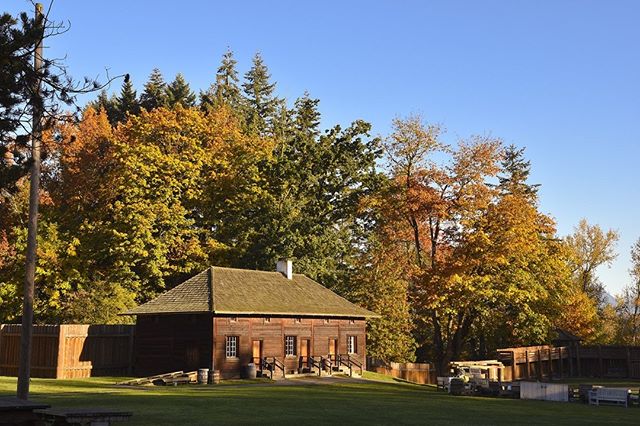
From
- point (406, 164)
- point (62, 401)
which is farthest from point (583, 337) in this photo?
point (62, 401)

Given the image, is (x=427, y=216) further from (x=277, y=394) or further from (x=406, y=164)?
(x=277, y=394)

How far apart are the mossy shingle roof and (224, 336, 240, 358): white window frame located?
1.63m

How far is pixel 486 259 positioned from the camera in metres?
45.2

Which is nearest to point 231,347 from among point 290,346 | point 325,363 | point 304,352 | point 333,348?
point 290,346

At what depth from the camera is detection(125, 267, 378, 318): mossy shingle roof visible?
38.0 m

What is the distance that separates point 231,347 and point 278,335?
3.27 meters

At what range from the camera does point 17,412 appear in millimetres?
13570

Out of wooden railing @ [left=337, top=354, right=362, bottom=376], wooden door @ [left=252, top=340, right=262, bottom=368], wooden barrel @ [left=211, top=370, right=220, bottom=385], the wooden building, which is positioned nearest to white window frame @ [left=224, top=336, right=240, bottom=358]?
the wooden building

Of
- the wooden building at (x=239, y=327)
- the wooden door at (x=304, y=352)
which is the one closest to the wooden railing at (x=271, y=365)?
the wooden building at (x=239, y=327)

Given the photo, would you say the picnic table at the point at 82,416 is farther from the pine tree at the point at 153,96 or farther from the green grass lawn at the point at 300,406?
the pine tree at the point at 153,96

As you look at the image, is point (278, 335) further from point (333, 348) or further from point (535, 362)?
point (535, 362)

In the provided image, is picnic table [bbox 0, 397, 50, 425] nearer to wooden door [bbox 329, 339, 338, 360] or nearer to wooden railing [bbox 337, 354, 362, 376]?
wooden railing [bbox 337, 354, 362, 376]

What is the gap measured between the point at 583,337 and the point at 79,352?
4243 cm

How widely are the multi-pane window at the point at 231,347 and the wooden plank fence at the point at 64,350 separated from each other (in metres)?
7.23
